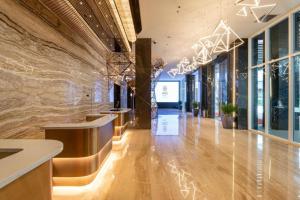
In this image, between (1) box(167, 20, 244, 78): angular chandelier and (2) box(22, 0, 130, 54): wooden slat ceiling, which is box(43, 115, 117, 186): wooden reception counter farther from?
(1) box(167, 20, 244, 78): angular chandelier

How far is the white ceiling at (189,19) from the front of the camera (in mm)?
7764

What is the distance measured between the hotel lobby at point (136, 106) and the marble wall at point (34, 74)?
0.02 meters

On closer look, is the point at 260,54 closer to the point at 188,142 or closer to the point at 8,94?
the point at 188,142

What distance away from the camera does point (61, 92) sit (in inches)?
212

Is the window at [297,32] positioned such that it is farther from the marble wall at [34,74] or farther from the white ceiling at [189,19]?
the marble wall at [34,74]

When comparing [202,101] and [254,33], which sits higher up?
[254,33]

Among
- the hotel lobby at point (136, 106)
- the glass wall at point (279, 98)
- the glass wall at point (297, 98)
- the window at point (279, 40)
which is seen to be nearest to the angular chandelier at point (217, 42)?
the hotel lobby at point (136, 106)

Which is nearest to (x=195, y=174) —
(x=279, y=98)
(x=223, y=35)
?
(x=223, y=35)

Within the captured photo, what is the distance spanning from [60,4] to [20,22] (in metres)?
0.63

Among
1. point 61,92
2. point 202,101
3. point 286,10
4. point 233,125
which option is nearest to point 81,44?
point 61,92

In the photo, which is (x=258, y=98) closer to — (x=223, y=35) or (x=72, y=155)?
(x=223, y=35)

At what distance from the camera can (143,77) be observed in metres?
12.4

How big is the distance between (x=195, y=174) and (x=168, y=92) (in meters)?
31.1

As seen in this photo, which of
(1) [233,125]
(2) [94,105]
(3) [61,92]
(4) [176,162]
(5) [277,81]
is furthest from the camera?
(1) [233,125]
